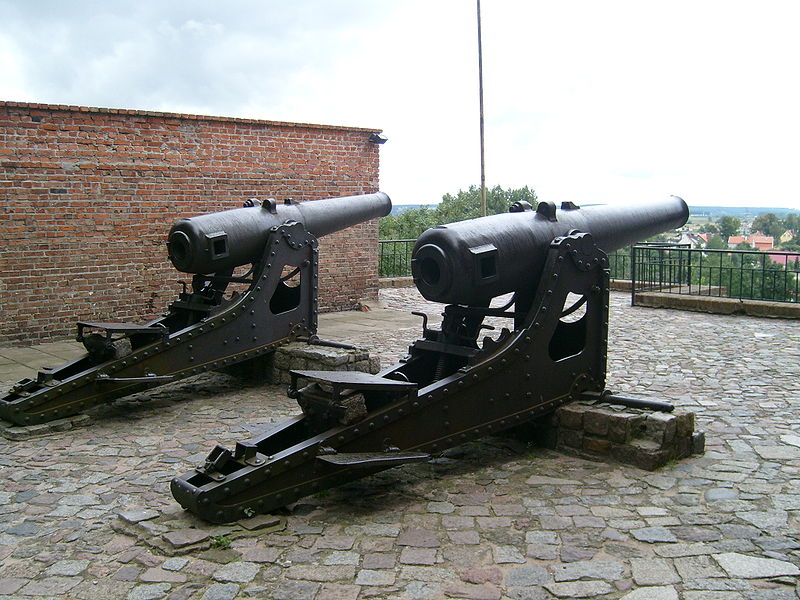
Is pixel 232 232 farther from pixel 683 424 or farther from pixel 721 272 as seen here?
pixel 721 272

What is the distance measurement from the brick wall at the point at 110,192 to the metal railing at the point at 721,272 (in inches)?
224

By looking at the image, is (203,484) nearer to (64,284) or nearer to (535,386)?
(535,386)

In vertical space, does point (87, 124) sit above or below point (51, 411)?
above

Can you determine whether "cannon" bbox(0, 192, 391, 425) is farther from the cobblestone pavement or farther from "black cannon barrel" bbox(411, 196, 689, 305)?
"black cannon barrel" bbox(411, 196, 689, 305)

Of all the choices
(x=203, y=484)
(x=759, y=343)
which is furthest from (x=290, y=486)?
(x=759, y=343)

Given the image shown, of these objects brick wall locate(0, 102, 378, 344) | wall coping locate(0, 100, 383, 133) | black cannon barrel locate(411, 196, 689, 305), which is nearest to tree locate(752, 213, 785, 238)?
wall coping locate(0, 100, 383, 133)

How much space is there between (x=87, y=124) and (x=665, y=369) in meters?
6.66

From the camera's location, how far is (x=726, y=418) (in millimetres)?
6008

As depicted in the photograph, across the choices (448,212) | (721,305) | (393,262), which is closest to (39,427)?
(721,305)

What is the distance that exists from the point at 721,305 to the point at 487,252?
8220 mm

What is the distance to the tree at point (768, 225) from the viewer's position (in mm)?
23719

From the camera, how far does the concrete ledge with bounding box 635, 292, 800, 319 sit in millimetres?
11375

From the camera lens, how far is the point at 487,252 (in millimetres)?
4828

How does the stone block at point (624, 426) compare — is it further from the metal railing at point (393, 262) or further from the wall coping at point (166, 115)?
the metal railing at point (393, 262)
